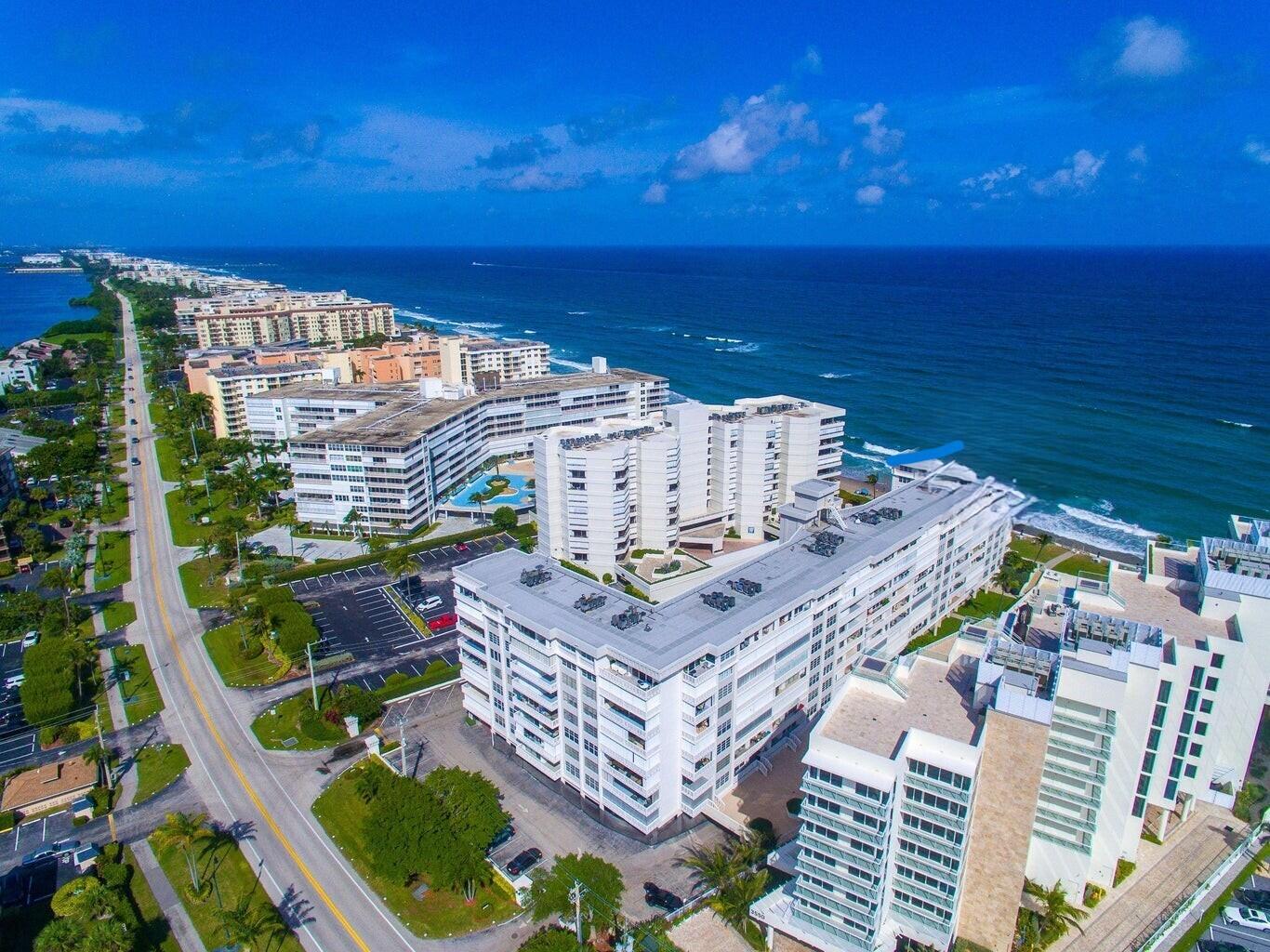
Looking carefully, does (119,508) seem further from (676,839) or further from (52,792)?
(676,839)

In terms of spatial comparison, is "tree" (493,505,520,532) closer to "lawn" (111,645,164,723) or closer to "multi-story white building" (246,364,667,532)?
"multi-story white building" (246,364,667,532)

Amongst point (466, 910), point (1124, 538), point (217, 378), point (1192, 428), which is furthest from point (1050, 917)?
point (217, 378)

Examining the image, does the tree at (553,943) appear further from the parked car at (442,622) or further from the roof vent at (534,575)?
the parked car at (442,622)

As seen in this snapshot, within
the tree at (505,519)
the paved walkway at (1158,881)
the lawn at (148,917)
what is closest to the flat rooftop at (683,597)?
the paved walkway at (1158,881)

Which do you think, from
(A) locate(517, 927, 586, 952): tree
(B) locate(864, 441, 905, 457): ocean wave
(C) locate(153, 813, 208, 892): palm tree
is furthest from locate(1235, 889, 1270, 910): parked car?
(B) locate(864, 441, 905, 457): ocean wave

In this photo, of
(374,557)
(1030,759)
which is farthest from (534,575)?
(374,557)

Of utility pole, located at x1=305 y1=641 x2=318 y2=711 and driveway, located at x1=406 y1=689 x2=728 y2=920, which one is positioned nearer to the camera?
driveway, located at x1=406 y1=689 x2=728 y2=920

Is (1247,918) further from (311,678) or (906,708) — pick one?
(311,678)

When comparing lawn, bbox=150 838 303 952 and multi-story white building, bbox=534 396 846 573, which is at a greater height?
multi-story white building, bbox=534 396 846 573
